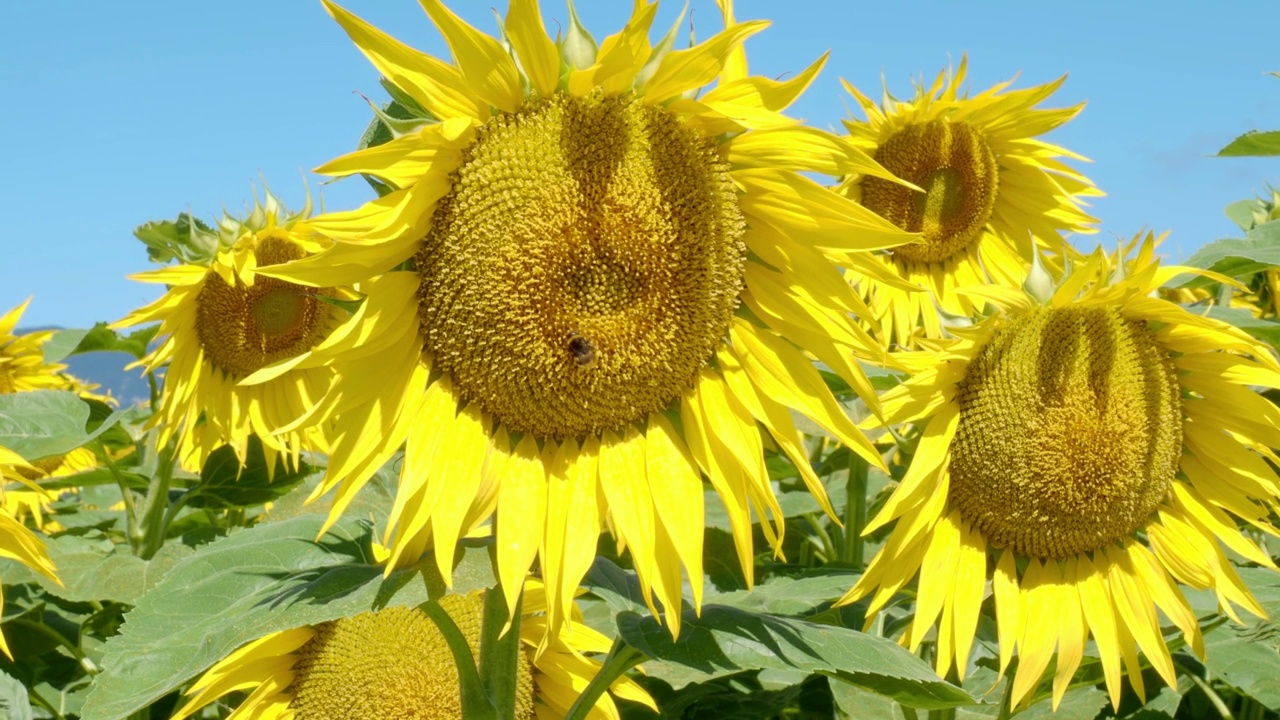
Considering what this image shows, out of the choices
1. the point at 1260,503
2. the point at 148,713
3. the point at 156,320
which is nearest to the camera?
the point at 1260,503

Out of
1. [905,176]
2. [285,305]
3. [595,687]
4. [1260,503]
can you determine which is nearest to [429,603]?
[595,687]

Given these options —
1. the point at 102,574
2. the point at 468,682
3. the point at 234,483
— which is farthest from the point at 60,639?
the point at 468,682

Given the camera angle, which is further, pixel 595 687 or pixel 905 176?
pixel 905 176

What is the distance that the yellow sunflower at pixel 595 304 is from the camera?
6.70 feet

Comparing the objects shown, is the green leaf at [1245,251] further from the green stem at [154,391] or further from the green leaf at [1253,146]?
the green stem at [154,391]

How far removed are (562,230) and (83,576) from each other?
2.58m

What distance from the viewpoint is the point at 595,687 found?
7.34 feet

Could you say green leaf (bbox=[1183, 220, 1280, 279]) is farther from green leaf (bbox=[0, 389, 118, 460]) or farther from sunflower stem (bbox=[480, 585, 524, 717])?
green leaf (bbox=[0, 389, 118, 460])

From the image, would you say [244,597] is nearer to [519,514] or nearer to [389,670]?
[519,514]

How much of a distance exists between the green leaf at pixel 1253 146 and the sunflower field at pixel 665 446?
1 centimetres

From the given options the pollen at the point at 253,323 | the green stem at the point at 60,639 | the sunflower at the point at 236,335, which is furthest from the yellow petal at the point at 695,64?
the green stem at the point at 60,639

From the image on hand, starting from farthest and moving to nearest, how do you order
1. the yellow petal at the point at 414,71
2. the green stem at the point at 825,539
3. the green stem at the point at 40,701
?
the green stem at the point at 825,539, the green stem at the point at 40,701, the yellow petal at the point at 414,71

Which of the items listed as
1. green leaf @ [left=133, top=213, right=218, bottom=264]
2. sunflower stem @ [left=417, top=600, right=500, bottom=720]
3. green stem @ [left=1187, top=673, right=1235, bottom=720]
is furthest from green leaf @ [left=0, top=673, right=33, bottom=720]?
green stem @ [left=1187, top=673, right=1235, bottom=720]

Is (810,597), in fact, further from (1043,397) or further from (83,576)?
(83,576)
